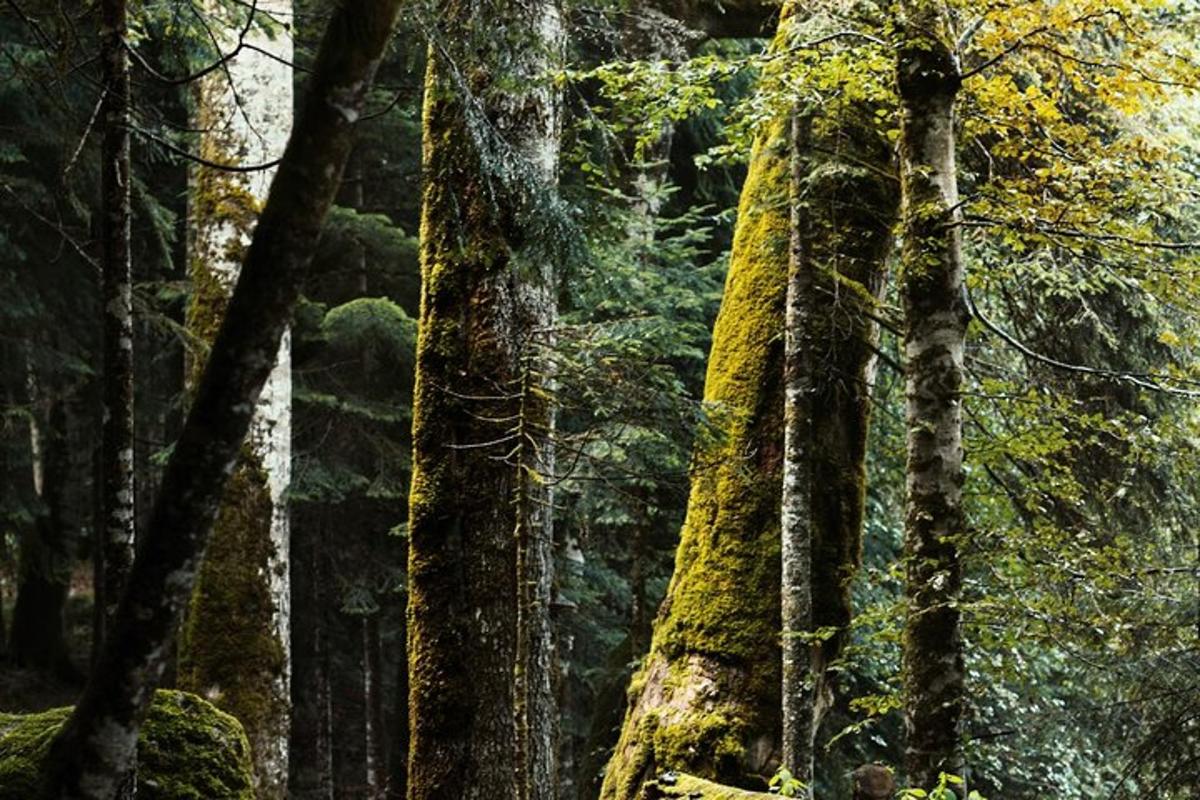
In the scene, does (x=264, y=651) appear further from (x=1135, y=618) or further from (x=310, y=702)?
(x=310, y=702)

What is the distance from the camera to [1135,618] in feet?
18.4

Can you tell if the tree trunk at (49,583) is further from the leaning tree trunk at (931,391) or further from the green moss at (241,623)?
the leaning tree trunk at (931,391)

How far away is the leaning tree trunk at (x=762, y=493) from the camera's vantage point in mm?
7016

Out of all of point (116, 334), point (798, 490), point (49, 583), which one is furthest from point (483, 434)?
point (49, 583)

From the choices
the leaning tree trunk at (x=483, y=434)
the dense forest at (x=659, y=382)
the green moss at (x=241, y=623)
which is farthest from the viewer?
the green moss at (x=241, y=623)

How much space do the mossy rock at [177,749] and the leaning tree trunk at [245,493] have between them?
265cm

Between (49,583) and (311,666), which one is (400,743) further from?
(49,583)

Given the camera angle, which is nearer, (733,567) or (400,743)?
(733,567)

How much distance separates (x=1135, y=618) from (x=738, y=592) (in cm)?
253

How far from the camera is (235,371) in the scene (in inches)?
113

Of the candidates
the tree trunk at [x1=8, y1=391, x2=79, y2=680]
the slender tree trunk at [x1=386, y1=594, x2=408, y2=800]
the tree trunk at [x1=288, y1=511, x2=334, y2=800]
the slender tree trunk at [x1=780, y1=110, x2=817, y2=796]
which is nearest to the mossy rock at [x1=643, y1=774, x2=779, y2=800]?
the slender tree trunk at [x1=780, y1=110, x2=817, y2=796]

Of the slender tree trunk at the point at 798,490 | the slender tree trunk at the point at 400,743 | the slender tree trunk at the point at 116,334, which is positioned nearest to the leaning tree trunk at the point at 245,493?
the slender tree trunk at the point at 116,334

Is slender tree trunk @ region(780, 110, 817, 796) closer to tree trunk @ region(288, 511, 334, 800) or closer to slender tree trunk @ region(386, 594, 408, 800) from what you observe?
slender tree trunk @ region(386, 594, 408, 800)

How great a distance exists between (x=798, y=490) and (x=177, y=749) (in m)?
3.98
